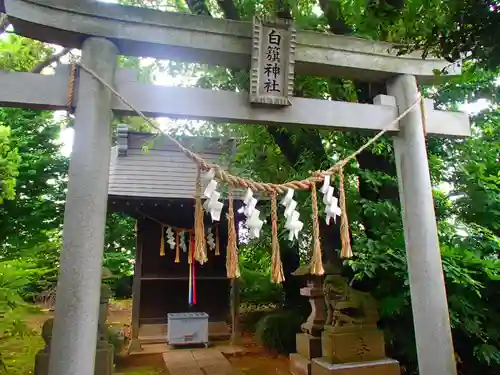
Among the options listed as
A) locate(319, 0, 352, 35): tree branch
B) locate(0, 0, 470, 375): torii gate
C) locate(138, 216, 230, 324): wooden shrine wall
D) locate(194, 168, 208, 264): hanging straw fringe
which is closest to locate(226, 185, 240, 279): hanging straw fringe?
locate(194, 168, 208, 264): hanging straw fringe

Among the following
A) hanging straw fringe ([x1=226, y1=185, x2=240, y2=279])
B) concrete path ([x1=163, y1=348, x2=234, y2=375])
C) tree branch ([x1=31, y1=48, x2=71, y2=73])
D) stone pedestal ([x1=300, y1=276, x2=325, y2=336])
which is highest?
tree branch ([x1=31, y1=48, x2=71, y2=73])

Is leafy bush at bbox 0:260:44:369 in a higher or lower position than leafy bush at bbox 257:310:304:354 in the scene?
higher

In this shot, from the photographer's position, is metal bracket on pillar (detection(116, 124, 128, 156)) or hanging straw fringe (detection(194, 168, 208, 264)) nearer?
hanging straw fringe (detection(194, 168, 208, 264))

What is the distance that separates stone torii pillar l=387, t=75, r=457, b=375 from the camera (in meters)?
2.96

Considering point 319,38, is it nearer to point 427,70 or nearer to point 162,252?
point 427,70

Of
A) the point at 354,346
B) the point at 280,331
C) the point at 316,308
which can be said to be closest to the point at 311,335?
the point at 316,308

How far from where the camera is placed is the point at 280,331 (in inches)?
269

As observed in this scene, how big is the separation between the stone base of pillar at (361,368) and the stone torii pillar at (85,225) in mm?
2744

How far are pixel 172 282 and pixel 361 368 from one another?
5.06 metres

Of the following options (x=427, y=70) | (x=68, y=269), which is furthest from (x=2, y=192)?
(x=427, y=70)

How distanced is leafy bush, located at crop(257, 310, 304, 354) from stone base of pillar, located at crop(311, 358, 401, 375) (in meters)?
2.39

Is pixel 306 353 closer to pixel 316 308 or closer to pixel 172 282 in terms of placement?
pixel 316 308

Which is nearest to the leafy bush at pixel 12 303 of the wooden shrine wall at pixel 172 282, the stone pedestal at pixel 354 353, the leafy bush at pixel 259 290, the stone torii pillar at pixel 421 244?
the stone pedestal at pixel 354 353

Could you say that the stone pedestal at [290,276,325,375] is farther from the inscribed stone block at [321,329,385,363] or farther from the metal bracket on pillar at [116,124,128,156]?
the metal bracket on pillar at [116,124,128,156]
